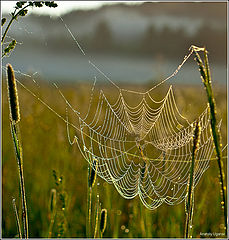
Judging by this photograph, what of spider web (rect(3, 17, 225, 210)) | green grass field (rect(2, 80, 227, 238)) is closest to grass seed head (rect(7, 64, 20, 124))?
spider web (rect(3, 17, 225, 210))

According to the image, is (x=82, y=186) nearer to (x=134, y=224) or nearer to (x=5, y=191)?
(x=5, y=191)

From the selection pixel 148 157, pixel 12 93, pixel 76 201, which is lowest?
pixel 76 201

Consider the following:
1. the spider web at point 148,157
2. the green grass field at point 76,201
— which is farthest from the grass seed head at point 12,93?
the green grass field at point 76,201

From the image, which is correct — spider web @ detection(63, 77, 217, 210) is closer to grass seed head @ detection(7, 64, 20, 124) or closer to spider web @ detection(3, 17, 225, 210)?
spider web @ detection(3, 17, 225, 210)

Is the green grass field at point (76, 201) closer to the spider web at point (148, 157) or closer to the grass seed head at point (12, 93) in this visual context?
the spider web at point (148, 157)

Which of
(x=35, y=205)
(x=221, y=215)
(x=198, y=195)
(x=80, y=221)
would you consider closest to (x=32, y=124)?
(x=35, y=205)

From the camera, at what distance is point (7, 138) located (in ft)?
14.4

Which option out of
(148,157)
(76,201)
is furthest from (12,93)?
(148,157)

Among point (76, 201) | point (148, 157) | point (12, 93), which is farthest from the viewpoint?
point (148, 157)

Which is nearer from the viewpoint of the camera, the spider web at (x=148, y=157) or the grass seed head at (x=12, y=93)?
the grass seed head at (x=12, y=93)

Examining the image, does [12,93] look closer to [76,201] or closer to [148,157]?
[76,201]

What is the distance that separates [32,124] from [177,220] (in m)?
1.92

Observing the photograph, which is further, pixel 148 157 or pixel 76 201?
pixel 148 157

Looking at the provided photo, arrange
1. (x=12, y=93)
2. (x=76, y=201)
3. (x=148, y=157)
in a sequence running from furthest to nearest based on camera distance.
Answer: (x=148, y=157), (x=76, y=201), (x=12, y=93)
